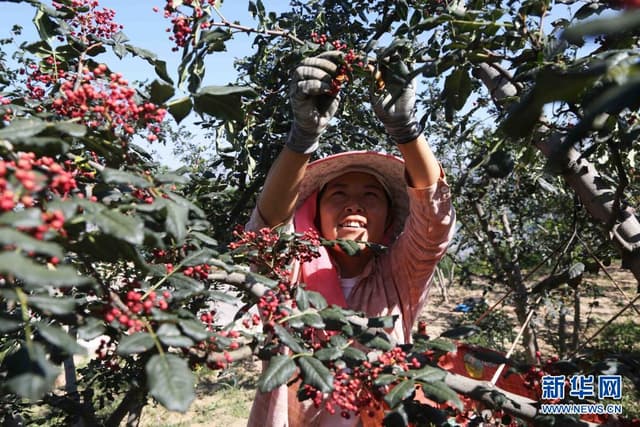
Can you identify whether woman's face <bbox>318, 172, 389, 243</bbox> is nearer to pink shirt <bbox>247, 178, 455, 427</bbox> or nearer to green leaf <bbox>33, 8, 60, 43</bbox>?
pink shirt <bbox>247, 178, 455, 427</bbox>

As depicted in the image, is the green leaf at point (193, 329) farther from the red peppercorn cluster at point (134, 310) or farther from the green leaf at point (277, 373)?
the green leaf at point (277, 373)

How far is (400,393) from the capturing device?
3.33 ft

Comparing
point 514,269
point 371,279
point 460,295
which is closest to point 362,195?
point 371,279

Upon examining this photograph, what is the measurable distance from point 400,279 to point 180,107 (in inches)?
57.9

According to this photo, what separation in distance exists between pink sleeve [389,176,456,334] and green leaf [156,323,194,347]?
131cm

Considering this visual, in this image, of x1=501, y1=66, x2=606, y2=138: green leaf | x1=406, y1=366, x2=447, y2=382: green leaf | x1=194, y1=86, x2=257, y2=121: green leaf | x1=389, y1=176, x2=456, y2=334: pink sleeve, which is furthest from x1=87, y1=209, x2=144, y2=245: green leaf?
x1=389, y1=176, x2=456, y2=334: pink sleeve

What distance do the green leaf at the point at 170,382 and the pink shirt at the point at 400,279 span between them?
1.12m

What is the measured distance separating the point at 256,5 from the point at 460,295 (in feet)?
41.7

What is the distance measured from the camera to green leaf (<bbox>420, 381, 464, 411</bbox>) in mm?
976

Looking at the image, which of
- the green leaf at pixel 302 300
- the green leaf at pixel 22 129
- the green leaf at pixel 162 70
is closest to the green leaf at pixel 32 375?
the green leaf at pixel 22 129

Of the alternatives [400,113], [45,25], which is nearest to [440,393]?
[400,113]

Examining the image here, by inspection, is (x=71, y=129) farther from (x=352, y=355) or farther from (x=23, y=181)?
(x=352, y=355)

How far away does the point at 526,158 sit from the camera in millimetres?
1746

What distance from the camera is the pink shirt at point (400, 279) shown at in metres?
1.91
